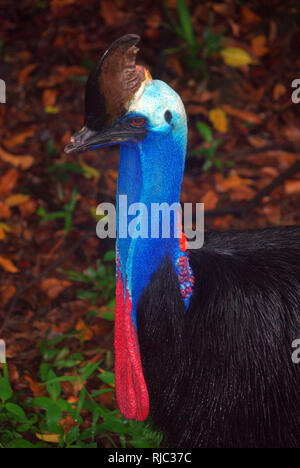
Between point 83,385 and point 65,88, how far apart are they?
2.16m

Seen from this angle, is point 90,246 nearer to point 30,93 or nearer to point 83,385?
point 83,385

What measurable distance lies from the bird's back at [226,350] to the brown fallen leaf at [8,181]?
74.5 inches

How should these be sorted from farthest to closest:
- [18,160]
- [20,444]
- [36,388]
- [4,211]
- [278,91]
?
[278,91] < [18,160] < [4,211] < [36,388] < [20,444]

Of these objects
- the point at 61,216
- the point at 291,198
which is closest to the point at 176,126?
the point at 61,216

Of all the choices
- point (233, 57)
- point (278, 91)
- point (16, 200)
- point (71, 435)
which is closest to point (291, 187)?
point (278, 91)

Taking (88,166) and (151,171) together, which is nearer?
(151,171)

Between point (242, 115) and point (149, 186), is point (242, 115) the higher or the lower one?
the higher one

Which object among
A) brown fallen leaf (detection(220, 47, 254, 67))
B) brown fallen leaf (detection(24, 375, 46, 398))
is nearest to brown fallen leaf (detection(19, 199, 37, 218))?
brown fallen leaf (detection(24, 375, 46, 398))

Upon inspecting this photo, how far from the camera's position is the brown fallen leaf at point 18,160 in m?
3.69

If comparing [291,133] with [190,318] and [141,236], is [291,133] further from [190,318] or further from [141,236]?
[141,236]

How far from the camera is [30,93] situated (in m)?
4.07

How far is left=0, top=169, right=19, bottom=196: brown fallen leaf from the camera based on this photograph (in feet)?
11.7

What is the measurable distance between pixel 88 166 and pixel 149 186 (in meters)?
2.16

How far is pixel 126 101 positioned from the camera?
61.4 inches
